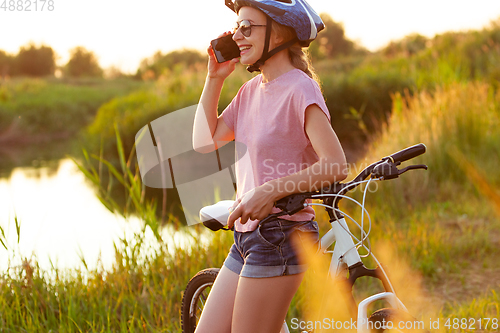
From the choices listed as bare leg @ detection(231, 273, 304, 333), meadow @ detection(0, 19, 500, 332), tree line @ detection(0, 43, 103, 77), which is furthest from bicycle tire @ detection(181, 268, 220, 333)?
tree line @ detection(0, 43, 103, 77)

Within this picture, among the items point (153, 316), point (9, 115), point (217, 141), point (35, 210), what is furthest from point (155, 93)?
point (217, 141)

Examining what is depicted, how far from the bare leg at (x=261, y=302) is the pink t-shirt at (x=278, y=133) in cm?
18

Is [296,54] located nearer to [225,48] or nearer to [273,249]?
[225,48]

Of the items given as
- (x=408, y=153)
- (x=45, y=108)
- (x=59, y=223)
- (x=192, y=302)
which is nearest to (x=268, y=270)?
(x=408, y=153)

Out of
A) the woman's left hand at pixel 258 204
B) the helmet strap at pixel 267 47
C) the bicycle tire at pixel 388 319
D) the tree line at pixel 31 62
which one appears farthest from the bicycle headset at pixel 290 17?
the tree line at pixel 31 62

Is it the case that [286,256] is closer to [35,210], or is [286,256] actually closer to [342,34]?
[35,210]

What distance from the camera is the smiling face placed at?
1383 millimetres

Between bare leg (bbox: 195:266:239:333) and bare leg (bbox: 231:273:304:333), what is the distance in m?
0.10

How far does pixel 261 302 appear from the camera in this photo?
134 centimetres

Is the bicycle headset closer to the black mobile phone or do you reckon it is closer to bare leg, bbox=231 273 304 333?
the black mobile phone

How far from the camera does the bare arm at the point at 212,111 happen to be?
1589mm

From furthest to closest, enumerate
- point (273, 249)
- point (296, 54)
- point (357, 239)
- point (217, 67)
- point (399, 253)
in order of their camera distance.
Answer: point (399, 253)
point (217, 67)
point (296, 54)
point (273, 249)
point (357, 239)

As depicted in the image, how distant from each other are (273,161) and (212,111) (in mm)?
376

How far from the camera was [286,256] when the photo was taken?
1.34m
